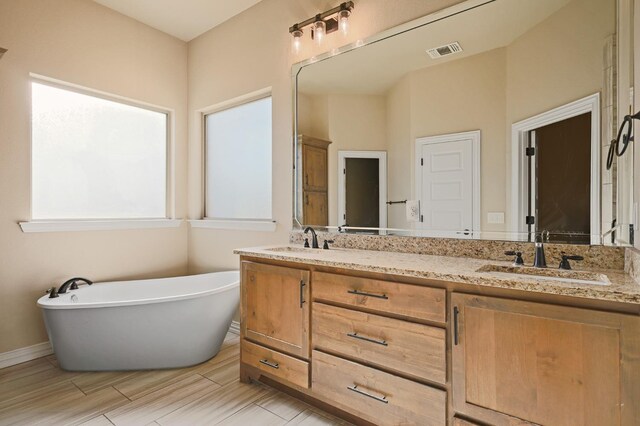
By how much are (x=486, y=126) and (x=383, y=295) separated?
108 centimetres

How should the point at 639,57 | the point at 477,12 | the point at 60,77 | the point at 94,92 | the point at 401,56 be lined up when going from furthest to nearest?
the point at 94,92
the point at 60,77
the point at 401,56
the point at 477,12
the point at 639,57

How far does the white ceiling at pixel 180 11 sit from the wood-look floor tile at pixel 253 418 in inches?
121

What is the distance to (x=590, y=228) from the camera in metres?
1.56

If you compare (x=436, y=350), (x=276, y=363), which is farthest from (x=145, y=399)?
(x=436, y=350)

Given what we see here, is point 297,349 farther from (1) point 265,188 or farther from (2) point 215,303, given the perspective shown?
(1) point 265,188

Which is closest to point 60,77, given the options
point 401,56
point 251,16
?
point 251,16

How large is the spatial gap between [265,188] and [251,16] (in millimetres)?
1510

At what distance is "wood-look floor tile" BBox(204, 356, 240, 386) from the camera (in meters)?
2.25

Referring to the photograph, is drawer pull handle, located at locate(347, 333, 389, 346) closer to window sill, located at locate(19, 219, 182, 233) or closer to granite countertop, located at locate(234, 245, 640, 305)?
granite countertop, located at locate(234, 245, 640, 305)

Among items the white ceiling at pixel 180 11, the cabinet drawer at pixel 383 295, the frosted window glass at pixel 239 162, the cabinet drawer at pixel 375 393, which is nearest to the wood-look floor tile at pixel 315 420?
the cabinet drawer at pixel 375 393

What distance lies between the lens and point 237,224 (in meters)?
3.07

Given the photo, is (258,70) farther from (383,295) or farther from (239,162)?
(383,295)

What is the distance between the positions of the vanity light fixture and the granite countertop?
63.0 inches

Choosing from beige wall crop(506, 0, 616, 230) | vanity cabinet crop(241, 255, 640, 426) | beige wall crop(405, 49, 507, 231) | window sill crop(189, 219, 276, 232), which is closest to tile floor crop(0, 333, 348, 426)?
vanity cabinet crop(241, 255, 640, 426)
